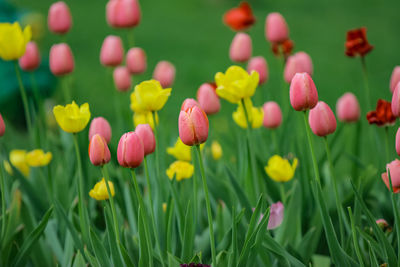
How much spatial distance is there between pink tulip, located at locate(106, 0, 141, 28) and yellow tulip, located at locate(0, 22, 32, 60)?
413 mm

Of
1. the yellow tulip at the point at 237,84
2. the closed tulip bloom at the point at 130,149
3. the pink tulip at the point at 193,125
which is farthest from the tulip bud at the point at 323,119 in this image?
the closed tulip bloom at the point at 130,149

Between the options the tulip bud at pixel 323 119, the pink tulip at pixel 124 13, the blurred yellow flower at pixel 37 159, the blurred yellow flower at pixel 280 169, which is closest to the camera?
the tulip bud at pixel 323 119

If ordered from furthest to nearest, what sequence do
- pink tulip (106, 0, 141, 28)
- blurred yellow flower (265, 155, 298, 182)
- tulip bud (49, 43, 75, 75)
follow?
1. pink tulip (106, 0, 141, 28)
2. tulip bud (49, 43, 75, 75)
3. blurred yellow flower (265, 155, 298, 182)

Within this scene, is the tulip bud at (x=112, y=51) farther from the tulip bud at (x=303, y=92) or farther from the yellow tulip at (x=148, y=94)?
the tulip bud at (x=303, y=92)

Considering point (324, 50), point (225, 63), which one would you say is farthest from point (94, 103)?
point (324, 50)

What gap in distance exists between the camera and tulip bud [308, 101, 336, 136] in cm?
116

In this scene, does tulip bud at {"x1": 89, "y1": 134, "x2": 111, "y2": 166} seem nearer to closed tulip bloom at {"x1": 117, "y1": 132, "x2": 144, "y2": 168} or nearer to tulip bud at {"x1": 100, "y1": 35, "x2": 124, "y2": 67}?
closed tulip bloom at {"x1": 117, "y1": 132, "x2": 144, "y2": 168}

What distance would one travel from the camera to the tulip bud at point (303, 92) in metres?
1.11

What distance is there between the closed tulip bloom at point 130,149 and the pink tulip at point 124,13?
88 centimetres

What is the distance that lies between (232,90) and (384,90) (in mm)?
2825

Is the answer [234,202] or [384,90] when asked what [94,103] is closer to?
[384,90]

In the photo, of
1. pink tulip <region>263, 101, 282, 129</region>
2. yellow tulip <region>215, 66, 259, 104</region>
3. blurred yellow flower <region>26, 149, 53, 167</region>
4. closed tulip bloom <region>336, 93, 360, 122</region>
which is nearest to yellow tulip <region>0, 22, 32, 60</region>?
blurred yellow flower <region>26, 149, 53, 167</region>

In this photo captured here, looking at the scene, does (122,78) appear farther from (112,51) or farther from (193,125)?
(193,125)

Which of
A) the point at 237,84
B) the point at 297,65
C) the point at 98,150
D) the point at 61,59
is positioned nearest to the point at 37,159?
the point at 61,59
